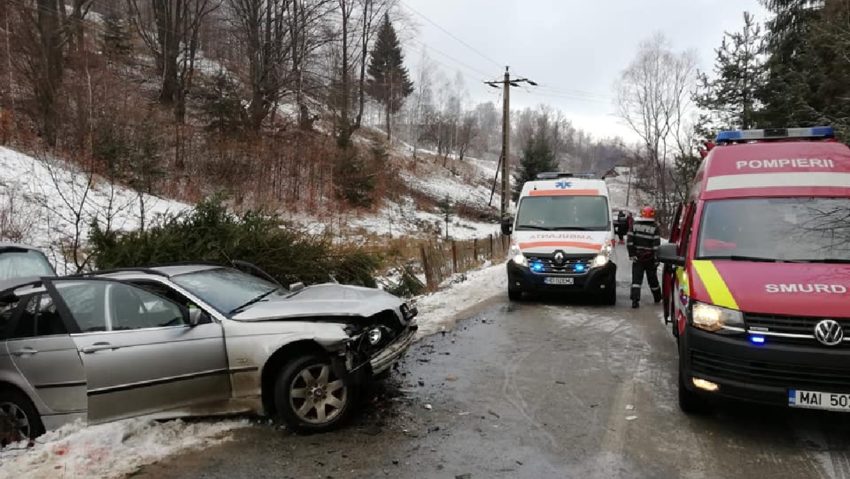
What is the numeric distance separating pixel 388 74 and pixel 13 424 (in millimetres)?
61855

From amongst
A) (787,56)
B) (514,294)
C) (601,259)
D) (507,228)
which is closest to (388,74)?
(787,56)

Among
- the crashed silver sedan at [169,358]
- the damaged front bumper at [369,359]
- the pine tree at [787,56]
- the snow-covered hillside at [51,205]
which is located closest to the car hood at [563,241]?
the damaged front bumper at [369,359]

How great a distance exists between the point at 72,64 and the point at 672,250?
2248 centimetres

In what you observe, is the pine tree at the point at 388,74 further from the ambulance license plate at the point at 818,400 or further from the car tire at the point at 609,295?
the ambulance license plate at the point at 818,400

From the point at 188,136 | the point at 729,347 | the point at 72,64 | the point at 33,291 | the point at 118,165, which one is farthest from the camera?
the point at 188,136

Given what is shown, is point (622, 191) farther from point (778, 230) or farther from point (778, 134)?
point (778, 230)

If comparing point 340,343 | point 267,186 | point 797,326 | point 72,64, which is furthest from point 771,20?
point 72,64

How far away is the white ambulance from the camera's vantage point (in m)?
10.4

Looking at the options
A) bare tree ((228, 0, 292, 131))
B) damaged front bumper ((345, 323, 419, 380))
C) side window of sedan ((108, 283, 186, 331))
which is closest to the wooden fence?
damaged front bumper ((345, 323, 419, 380))

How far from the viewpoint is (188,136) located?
24797 millimetres

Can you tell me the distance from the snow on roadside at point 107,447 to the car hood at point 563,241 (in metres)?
6.85

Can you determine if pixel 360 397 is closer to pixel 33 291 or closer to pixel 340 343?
pixel 340 343

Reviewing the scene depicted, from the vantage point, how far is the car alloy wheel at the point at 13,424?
15.8 feet

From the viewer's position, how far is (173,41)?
97.4ft
